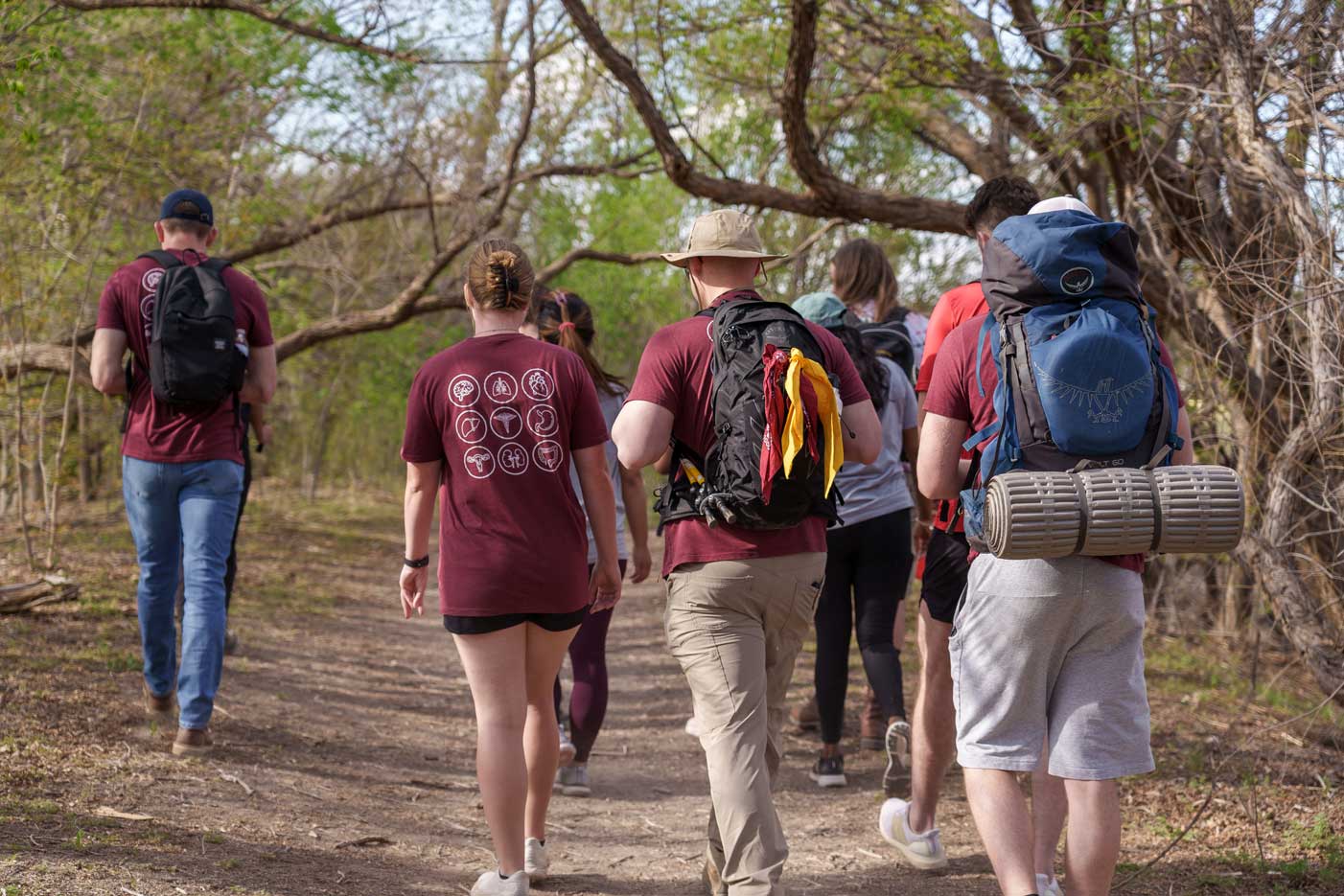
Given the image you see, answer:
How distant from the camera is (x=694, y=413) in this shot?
359cm

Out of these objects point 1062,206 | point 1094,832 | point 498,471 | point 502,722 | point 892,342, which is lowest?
point 1094,832

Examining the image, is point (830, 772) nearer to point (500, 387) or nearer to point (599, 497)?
point (599, 497)

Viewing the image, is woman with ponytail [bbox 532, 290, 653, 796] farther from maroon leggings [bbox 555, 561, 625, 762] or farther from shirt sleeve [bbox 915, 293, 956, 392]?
shirt sleeve [bbox 915, 293, 956, 392]

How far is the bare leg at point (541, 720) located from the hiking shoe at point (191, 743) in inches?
71.5

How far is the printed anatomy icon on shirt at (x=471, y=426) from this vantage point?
12.5ft

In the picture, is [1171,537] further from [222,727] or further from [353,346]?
[353,346]

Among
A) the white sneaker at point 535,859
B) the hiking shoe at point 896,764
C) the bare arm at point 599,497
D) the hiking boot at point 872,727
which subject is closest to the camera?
the bare arm at point 599,497

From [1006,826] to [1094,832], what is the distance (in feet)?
0.68

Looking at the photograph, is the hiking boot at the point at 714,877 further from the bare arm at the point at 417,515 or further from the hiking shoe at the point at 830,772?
the hiking shoe at the point at 830,772

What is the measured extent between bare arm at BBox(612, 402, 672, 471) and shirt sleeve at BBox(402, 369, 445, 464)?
64 cm

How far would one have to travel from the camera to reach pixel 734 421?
11.4 feet

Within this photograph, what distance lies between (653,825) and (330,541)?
11.8 metres

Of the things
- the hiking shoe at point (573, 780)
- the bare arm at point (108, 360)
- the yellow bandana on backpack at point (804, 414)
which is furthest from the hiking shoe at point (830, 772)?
the bare arm at point (108, 360)

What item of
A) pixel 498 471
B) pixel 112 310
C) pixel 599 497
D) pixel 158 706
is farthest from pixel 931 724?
pixel 112 310
